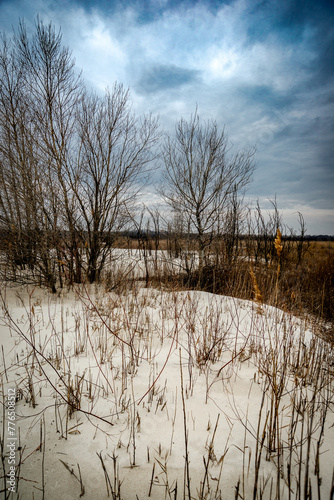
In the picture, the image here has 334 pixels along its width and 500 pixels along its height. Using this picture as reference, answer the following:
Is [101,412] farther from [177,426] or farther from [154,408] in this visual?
[177,426]

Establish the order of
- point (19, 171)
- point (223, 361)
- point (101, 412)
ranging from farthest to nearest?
point (19, 171) → point (223, 361) → point (101, 412)

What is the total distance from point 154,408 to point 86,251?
4260 millimetres

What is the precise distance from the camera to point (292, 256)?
33.5 ft

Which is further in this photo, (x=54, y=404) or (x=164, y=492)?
(x=54, y=404)

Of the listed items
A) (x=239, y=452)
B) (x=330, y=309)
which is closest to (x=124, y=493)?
(x=239, y=452)

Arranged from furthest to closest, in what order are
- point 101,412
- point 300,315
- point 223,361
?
point 300,315 → point 223,361 → point 101,412

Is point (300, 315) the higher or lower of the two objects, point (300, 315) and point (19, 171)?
the lower

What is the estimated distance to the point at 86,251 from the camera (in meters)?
5.25

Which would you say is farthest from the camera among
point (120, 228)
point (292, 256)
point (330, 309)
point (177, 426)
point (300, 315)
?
point (292, 256)

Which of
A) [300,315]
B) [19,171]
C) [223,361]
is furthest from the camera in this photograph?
[19,171]

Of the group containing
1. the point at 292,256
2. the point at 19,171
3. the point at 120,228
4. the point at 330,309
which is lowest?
the point at 330,309

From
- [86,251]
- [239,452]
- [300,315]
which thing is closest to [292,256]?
[300,315]

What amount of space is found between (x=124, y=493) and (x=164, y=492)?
0.20 meters

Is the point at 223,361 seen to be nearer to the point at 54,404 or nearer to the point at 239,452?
the point at 239,452
